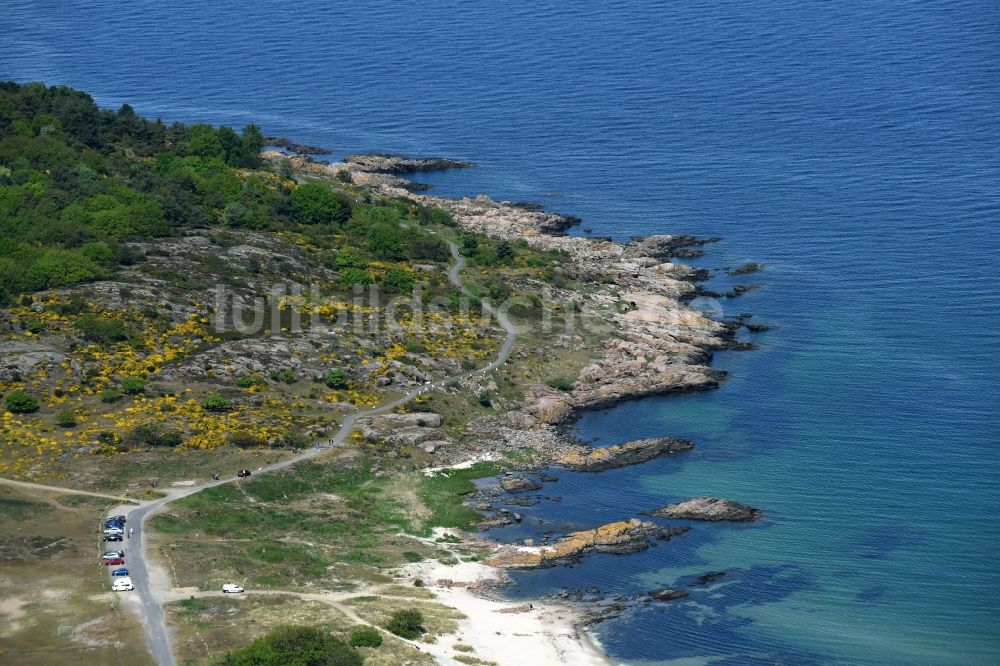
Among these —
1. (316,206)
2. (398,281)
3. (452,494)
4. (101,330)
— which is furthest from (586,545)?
(316,206)

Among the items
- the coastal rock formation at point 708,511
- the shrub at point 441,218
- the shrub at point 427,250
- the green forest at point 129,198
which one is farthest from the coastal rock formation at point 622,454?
the shrub at point 441,218

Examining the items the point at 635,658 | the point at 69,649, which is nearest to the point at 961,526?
the point at 635,658

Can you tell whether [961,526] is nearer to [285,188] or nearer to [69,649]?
[69,649]

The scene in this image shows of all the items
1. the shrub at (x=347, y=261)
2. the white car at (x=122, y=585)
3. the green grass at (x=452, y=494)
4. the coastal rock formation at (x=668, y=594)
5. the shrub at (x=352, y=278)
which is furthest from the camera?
the shrub at (x=347, y=261)

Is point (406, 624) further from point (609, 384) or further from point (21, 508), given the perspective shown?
point (609, 384)

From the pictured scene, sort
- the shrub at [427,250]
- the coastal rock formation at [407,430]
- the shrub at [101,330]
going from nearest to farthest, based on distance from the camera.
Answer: the coastal rock formation at [407,430] → the shrub at [101,330] → the shrub at [427,250]

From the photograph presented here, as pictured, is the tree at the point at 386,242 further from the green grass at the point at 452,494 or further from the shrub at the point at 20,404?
the shrub at the point at 20,404
